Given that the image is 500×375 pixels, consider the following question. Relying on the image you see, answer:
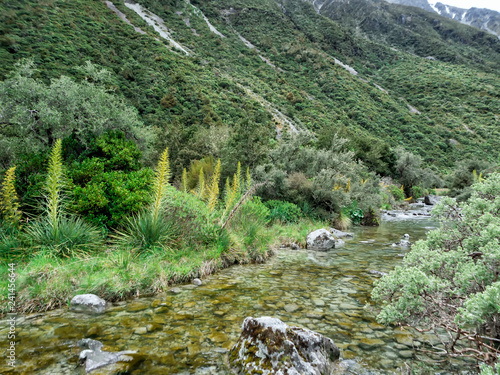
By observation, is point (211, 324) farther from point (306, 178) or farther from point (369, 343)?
point (306, 178)

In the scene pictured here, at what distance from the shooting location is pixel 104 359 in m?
2.96

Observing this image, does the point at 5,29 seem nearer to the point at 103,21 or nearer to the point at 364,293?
the point at 103,21

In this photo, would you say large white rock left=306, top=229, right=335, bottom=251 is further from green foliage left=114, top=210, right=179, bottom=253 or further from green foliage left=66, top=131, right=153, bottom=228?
green foliage left=66, top=131, right=153, bottom=228

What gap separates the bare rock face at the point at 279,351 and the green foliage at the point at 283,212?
8698 mm

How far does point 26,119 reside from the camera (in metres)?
7.64

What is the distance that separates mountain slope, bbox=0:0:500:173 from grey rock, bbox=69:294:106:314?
10303 millimetres

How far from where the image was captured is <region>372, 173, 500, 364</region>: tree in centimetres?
229

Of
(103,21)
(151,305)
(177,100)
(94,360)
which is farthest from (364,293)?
(103,21)

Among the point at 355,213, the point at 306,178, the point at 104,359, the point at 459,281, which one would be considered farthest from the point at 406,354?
the point at 355,213

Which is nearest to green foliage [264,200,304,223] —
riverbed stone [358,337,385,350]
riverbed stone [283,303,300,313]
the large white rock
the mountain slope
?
the large white rock

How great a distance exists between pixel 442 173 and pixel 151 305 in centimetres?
6224

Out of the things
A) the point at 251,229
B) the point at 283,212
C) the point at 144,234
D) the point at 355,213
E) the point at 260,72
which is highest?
the point at 260,72

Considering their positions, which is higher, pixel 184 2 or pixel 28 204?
pixel 184 2

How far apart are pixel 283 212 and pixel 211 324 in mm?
8542
